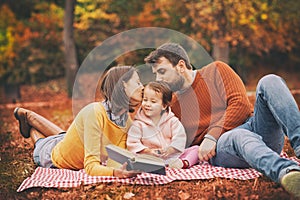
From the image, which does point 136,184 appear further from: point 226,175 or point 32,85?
point 32,85

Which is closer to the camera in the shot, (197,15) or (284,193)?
(284,193)

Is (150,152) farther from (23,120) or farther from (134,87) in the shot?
(23,120)

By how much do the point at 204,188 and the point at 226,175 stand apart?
0.24 metres

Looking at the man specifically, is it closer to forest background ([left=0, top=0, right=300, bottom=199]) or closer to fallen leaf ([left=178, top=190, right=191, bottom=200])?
fallen leaf ([left=178, top=190, right=191, bottom=200])

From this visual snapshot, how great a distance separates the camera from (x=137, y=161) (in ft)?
9.71

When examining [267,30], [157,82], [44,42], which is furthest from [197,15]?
[157,82]

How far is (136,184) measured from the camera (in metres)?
3.12

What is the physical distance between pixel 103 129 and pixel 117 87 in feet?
0.92

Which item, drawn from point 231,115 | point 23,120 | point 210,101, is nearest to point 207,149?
point 231,115

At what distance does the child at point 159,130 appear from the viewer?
3.37m

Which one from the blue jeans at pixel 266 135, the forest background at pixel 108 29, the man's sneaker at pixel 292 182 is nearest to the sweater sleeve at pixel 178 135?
the blue jeans at pixel 266 135

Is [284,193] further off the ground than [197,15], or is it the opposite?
[197,15]

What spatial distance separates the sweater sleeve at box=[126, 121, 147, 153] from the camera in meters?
3.32

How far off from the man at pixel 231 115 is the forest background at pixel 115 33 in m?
5.67
